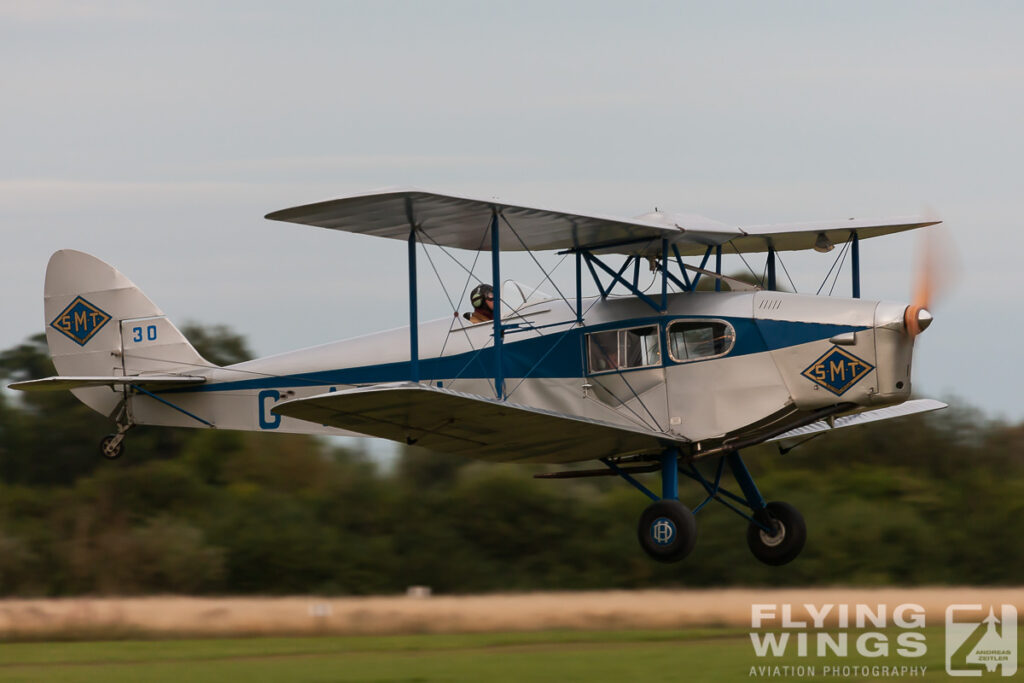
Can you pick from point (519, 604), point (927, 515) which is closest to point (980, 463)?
point (927, 515)

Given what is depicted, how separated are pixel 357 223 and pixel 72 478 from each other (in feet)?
83.5

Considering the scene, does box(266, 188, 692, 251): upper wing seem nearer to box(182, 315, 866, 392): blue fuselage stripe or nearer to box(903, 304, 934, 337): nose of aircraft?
box(182, 315, 866, 392): blue fuselage stripe

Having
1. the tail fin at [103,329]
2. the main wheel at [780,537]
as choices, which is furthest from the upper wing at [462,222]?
the tail fin at [103,329]

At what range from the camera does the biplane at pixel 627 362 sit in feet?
43.1

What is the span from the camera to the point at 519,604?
1905cm

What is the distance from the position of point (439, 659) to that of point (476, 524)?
14.9m

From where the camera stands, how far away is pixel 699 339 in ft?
45.5

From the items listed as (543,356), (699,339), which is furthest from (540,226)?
(699,339)

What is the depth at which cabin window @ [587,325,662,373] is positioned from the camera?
14.1m

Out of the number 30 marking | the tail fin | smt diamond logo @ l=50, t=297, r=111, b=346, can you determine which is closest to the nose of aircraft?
the tail fin

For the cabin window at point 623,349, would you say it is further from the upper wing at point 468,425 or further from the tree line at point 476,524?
the tree line at point 476,524

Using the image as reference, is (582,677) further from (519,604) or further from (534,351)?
(519,604)

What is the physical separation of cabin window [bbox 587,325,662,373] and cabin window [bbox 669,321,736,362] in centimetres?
18

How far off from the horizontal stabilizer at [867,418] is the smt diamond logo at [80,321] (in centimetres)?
888
